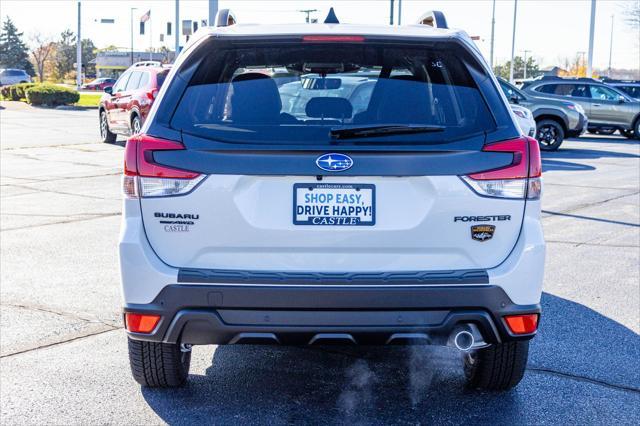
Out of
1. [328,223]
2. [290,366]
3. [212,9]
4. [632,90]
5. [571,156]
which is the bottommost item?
[571,156]

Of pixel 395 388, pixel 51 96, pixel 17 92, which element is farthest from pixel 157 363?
pixel 17 92

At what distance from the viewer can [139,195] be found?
3932mm

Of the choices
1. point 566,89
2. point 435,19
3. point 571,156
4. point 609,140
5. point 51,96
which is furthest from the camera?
point 51,96

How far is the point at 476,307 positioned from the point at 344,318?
567 mm

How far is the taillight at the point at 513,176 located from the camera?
3902mm

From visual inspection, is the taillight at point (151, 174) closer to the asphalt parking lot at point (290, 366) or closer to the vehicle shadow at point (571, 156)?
the asphalt parking lot at point (290, 366)

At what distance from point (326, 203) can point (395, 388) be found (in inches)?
56.3

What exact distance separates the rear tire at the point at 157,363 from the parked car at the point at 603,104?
25256 mm

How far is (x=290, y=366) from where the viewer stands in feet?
17.0

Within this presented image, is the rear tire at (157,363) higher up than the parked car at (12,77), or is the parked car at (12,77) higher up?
the rear tire at (157,363)

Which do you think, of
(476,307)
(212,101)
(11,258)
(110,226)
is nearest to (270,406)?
(476,307)

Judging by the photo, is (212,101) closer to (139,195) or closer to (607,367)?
(139,195)

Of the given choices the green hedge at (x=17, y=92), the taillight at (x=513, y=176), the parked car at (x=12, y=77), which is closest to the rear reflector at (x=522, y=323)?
the taillight at (x=513, y=176)

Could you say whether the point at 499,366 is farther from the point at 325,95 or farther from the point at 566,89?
the point at 566,89
